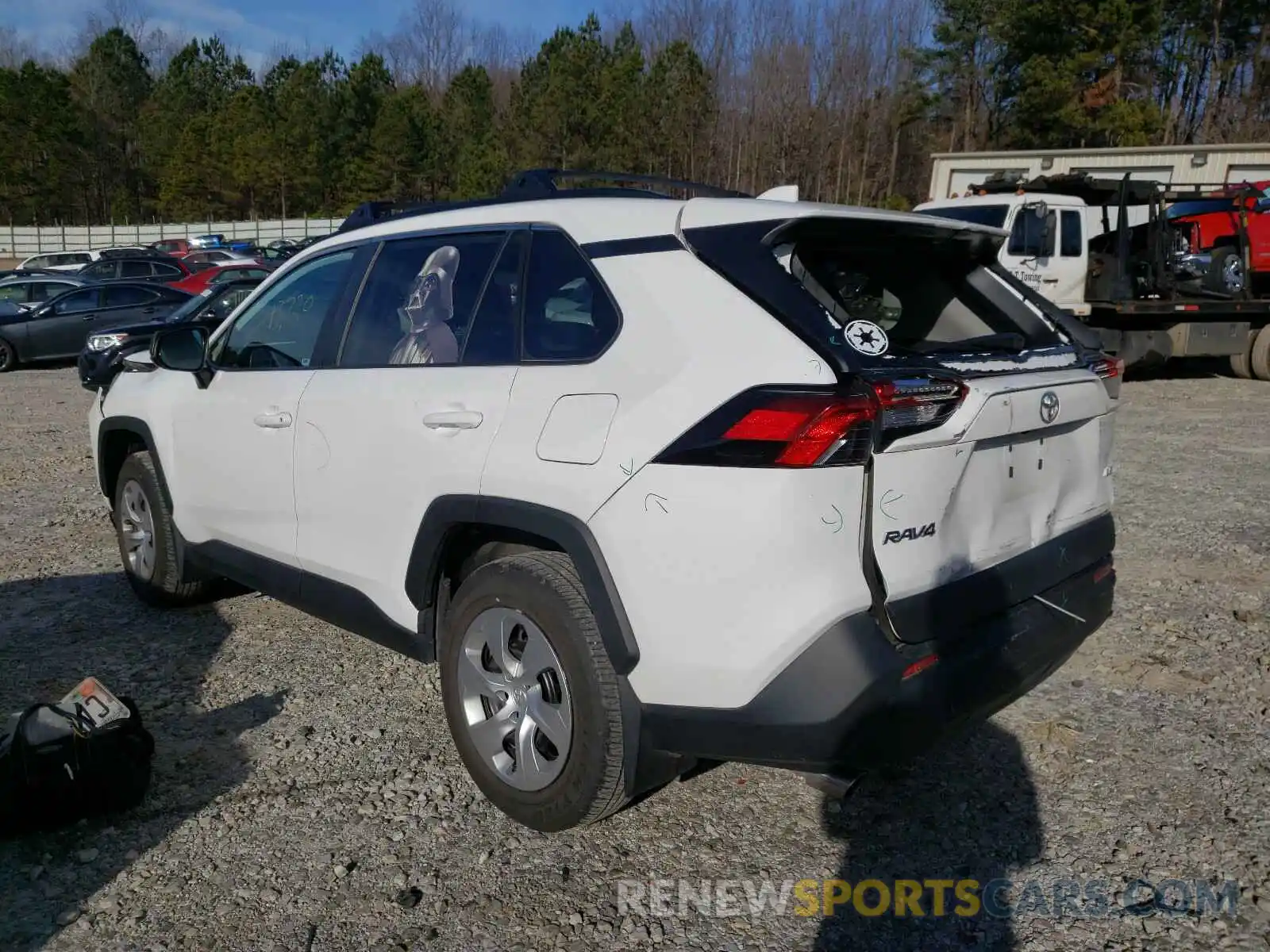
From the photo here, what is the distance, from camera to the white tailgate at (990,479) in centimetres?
244

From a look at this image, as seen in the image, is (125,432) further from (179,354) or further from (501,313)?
(501,313)

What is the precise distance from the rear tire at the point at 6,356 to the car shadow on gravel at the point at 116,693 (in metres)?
12.5

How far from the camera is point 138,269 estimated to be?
22.6 metres

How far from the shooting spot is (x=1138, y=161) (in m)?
22.8

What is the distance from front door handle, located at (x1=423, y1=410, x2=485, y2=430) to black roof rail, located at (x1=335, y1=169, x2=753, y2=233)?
0.74 meters

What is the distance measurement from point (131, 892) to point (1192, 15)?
5308 cm

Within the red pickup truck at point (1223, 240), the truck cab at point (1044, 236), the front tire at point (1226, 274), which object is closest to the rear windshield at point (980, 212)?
the truck cab at point (1044, 236)

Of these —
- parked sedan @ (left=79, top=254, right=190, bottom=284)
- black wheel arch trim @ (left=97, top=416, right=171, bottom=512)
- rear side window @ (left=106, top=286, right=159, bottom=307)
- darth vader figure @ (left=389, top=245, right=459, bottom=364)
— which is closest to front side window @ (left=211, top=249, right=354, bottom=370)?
darth vader figure @ (left=389, top=245, right=459, bottom=364)

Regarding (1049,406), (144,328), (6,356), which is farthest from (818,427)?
(6,356)

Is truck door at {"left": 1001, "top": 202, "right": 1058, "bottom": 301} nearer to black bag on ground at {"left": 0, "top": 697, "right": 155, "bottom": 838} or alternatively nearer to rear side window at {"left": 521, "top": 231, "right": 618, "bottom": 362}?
rear side window at {"left": 521, "top": 231, "right": 618, "bottom": 362}

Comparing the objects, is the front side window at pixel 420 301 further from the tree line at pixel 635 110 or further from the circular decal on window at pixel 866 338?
the tree line at pixel 635 110

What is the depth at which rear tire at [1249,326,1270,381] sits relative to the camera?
13742mm

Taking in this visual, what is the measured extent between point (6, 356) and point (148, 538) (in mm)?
13490

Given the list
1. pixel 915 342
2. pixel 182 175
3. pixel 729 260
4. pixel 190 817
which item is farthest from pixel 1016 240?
pixel 182 175
